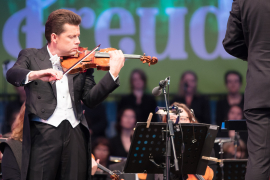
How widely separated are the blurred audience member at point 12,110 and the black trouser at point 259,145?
4211 millimetres

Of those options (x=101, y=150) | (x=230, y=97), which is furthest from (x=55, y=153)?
(x=230, y=97)

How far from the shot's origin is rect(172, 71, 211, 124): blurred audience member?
5.49 meters

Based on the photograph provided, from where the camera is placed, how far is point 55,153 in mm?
2180

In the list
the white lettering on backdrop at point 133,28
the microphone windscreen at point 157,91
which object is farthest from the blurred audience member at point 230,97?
the microphone windscreen at point 157,91

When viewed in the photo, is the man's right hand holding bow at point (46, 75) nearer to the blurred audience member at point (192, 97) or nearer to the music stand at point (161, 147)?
the music stand at point (161, 147)

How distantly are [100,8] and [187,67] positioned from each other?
5.37 ft

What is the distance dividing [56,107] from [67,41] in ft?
1.58

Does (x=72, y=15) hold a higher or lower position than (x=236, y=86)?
higher

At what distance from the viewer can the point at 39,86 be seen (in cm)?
229

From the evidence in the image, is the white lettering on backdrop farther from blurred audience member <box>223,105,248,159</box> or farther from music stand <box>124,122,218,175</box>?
music stand <box>124,122,218,175</box>

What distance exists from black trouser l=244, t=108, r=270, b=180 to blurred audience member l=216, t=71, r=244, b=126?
3.49m

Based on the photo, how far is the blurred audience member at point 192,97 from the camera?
5492 millimetres

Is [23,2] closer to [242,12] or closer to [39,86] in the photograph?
[39,86]

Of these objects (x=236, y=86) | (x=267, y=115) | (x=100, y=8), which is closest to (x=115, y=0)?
(x=100, y=8)
